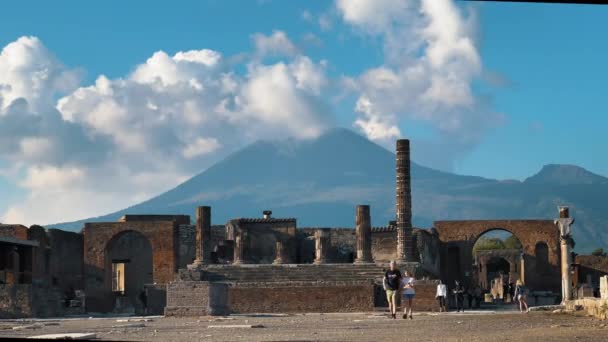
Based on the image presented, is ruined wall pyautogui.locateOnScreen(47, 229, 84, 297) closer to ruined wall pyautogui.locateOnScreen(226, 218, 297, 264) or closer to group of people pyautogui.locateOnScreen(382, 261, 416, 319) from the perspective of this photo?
ruined wall pyautogui.locateOnScreen(226, 218, 297, 264)

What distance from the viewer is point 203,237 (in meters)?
48.0

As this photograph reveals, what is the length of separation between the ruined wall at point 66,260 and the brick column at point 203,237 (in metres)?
6.22

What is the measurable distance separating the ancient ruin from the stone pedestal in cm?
5

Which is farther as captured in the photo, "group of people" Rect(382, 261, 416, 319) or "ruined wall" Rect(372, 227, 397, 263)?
"ruined wall" Rect(372, 227, 397, 263)

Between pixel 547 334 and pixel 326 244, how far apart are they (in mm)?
33390

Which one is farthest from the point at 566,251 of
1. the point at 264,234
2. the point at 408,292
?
the point at 264,234

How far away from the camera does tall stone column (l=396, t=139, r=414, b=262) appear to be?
4659 cm

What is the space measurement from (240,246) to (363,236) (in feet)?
20.8

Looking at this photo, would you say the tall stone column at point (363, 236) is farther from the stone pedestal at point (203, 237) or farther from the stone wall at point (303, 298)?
the stone wall at point (303, 298)

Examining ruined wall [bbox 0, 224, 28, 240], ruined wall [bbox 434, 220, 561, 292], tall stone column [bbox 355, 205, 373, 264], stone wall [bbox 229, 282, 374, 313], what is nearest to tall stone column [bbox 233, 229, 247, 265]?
tall stone column [bbox 355, 205, 373, 264]

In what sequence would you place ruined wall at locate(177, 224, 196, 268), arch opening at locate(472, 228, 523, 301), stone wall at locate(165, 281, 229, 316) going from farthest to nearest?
arch opening at locate(472, 228, 523, 301), ruined wall at locate(177, 224, 196, 268), stone wall at locate(165, 281, 229, 316)

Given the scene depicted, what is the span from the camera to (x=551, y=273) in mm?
59625

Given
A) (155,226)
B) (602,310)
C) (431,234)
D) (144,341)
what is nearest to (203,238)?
(155,226)

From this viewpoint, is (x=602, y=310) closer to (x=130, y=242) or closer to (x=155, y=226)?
(x=155, y=226)
